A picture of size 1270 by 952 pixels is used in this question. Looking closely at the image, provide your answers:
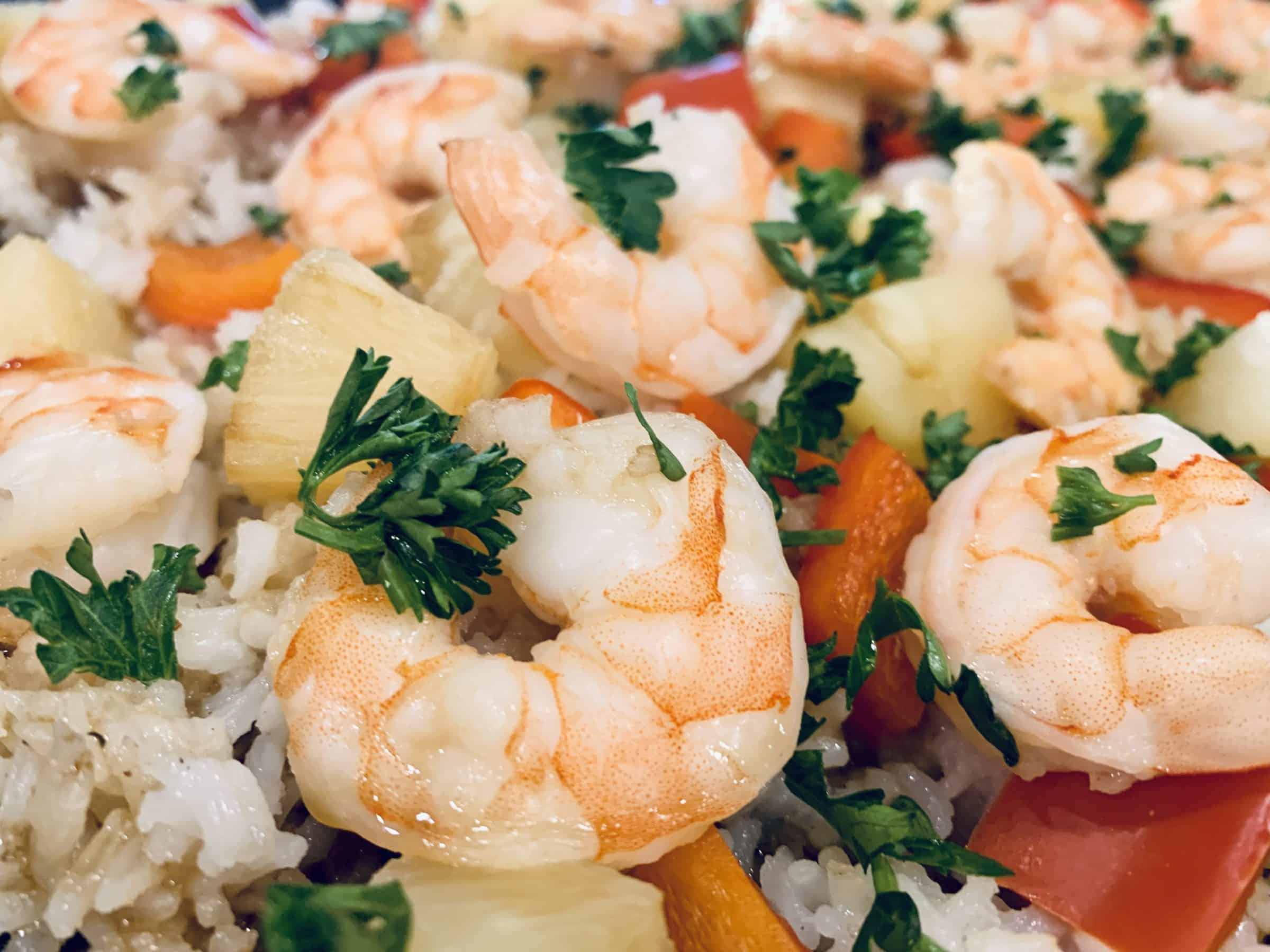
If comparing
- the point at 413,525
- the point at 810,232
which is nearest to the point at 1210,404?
the point at 810,232

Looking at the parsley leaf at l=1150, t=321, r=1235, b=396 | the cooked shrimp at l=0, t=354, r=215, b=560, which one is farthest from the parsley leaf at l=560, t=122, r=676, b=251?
the parsley leaf at l=1150, t=321, r=1235, b=396

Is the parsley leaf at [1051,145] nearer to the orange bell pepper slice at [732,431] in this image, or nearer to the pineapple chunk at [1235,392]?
the pineapple chunk at [1235,392]

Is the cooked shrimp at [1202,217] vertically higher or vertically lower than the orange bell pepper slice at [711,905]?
higher

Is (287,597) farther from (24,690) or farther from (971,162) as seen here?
(971,162)

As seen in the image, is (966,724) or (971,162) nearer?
(966,724)

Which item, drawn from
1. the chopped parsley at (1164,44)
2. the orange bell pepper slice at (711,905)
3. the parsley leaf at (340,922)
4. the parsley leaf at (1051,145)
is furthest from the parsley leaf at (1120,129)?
the parsley leaf at (340,922)

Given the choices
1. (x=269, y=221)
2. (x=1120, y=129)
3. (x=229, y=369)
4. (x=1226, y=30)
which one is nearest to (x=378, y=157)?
(x=269, y=221)

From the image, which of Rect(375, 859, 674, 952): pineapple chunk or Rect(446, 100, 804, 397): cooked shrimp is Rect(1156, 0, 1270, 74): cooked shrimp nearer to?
Rect(446, 100, 804, 397): cooked shrimp
